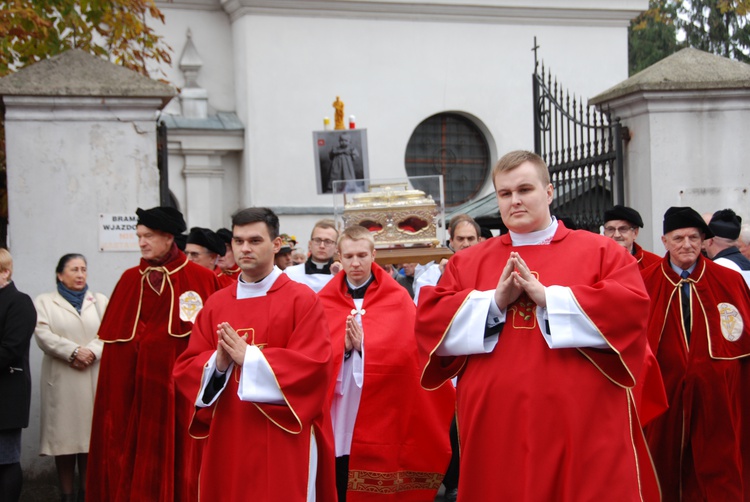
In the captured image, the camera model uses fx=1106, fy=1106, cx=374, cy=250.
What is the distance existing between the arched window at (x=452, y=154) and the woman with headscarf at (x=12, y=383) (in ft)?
43.5

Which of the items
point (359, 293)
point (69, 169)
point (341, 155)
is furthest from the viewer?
point (341, 155)

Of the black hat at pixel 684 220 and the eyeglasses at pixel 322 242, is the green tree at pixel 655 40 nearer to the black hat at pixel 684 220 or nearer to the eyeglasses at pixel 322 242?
the eyeglasses at pixel 322 242

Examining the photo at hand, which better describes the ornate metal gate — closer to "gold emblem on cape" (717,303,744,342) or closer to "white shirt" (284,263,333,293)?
"white shirt" (284,263,333,293)

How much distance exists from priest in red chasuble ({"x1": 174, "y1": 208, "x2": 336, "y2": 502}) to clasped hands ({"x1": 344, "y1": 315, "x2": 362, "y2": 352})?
1.27 meters

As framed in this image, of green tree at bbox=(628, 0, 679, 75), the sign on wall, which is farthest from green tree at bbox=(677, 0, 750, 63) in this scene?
the sign on wall

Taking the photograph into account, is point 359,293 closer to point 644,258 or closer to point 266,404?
point 266,404

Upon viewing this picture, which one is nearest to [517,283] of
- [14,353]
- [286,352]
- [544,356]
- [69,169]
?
[544,356]

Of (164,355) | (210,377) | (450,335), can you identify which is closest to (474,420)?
(450,335)

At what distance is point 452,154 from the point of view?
20688 millimetres

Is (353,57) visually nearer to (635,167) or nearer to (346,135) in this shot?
(346,135)

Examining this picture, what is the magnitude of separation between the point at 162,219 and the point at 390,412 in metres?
2.01

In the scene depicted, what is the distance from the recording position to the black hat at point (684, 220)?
699 cm

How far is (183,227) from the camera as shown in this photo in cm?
769

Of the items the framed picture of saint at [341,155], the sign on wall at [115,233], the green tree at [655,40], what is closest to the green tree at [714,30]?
the green tree at [655,40]
